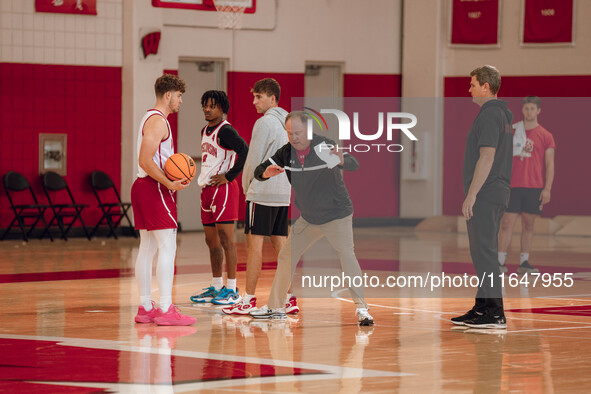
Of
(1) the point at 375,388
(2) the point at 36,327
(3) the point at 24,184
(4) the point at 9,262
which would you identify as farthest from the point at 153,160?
(3) the point at 24,184

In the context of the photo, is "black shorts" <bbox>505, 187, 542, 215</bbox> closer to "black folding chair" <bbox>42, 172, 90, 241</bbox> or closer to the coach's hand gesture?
the coach's hand gesture

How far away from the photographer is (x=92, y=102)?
14.2 meters

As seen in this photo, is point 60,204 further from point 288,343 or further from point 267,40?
point 288,343

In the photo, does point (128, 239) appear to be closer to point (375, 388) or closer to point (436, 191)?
point (436, 191)

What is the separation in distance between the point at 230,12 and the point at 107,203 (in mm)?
3575

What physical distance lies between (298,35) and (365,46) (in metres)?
1.38

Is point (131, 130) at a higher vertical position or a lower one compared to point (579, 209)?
higher

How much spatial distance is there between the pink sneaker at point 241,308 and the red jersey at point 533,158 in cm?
410

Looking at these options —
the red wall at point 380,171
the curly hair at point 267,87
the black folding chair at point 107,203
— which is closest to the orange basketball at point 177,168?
the curly hair at point 267,87

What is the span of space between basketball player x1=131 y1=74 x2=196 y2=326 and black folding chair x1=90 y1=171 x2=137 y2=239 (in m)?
7.35

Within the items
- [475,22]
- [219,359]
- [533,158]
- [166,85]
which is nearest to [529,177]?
[533,158]

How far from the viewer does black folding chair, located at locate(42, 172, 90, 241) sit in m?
13.4

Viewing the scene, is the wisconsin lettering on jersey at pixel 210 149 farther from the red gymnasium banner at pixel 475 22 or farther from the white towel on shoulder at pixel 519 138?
the red gymnasium banner at pixel 475 22

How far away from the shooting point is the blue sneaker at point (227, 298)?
7.54 m
